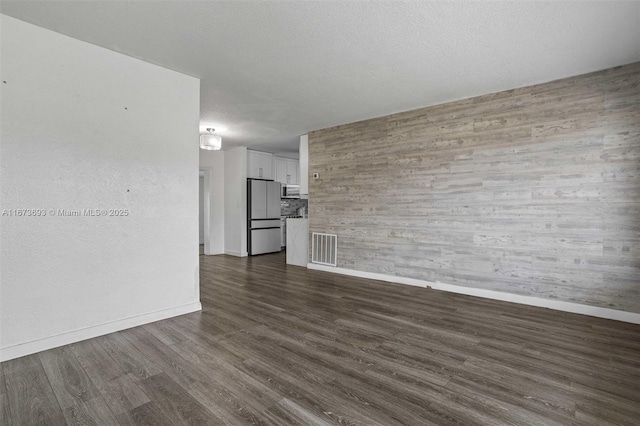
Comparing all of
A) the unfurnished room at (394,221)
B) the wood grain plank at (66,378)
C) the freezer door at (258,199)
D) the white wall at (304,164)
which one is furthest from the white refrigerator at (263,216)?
the wood grain plank at (66,378)

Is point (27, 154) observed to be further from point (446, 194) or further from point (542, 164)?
point (542, 164)

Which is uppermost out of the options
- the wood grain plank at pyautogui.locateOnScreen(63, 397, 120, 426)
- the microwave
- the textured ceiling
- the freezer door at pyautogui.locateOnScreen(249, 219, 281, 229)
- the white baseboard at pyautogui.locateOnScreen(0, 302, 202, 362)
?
the textured ceiling

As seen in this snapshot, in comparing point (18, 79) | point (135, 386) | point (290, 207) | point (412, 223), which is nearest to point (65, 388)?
point (135, 386)

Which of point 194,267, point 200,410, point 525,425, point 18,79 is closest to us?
point 525,425

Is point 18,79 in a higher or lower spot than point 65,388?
higher

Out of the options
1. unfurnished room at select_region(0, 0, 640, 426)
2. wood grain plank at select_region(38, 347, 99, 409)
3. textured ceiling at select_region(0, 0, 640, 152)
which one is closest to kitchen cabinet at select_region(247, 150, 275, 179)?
unfurnished room at select_region(0, 0, 640, 426)

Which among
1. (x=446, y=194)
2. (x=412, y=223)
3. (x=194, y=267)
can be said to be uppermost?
(x=446, y=194)

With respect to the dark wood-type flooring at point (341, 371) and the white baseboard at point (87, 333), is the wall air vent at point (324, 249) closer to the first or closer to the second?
the dark wood-type flooring at point (341, 371)

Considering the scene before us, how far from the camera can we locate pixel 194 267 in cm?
351

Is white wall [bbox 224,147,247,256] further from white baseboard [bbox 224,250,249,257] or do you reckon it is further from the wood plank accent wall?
the wood plank accent wall

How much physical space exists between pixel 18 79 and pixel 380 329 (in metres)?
3.71

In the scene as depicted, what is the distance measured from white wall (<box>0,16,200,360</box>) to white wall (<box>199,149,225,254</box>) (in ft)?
14.6

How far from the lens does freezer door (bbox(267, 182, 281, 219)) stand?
7945 mm

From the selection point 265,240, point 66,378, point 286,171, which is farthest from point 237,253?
point 66,378
